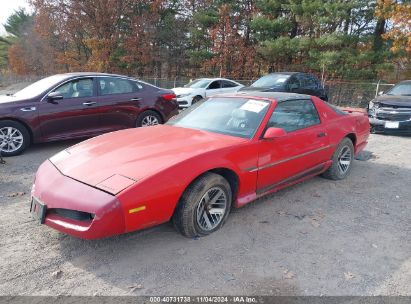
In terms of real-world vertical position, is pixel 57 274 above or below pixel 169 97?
below

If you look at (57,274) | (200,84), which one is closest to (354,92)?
(200,84)

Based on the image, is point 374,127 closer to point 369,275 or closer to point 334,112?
point 334,112

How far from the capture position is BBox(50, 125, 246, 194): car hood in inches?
114

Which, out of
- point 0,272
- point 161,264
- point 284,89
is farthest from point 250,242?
point 284,89

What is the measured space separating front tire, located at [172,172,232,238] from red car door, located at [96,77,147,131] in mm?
4282

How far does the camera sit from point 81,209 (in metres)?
2.67

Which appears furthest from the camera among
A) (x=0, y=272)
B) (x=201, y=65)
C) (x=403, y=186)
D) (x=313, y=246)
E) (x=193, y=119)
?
(x=201, y=65)

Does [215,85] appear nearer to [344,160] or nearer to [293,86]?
[293,86]

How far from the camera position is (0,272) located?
2.76m

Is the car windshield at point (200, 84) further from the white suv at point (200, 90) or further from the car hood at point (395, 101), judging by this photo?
the car hood at point (395, 101)

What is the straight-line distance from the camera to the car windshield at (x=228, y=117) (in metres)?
3.86

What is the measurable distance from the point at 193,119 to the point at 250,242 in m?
1.77

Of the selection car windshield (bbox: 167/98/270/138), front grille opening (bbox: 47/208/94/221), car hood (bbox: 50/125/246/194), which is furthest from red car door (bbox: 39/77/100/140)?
front grille opening (bbox: 47/208/94/221)

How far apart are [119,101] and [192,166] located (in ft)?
14.7
